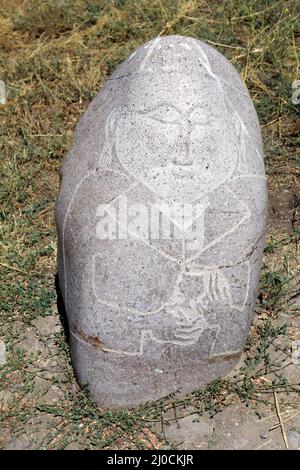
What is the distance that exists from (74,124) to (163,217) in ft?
8.12

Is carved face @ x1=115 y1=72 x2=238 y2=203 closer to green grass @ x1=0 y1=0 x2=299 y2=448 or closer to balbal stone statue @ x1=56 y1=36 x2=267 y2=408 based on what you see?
balbal stone statue @ x1=56 y1=36 x2=267 y2=408

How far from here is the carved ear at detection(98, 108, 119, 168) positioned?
2830 millimetres

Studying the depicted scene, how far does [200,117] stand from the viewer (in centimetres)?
275

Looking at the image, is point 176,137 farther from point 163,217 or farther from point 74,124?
point 74,124

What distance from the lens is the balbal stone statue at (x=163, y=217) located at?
276 cm

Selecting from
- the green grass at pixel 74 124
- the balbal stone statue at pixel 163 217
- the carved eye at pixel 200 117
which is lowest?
the green grass at pixel 74 124

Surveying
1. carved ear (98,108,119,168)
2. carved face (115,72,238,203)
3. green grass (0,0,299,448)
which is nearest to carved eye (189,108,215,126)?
carved face (115,72,238,203)

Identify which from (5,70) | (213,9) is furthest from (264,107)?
(5,70)

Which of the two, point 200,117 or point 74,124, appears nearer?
point 200,117

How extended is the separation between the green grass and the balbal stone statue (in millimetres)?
247

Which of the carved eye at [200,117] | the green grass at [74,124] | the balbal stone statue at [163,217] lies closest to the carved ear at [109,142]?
the balbal stone statue at [163,217]

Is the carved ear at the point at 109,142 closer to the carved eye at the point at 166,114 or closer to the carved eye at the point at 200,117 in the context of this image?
the carved eye at the point at 166,114

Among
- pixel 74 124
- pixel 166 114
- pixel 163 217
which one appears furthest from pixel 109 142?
pixel 74 124

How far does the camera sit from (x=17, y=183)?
4512 mm
